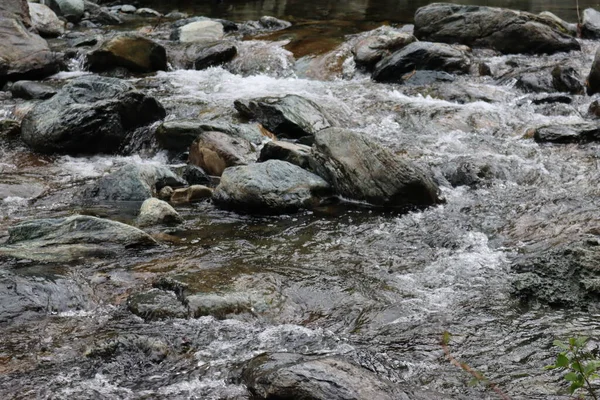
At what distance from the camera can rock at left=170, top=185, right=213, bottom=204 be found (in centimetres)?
740

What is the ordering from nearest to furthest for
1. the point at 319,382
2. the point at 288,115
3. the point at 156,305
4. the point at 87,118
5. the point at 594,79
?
the point at 319,382, the point at 156,305, the point at 87,118, the point at 288,115, the point at 594,79

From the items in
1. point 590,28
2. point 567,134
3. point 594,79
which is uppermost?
point 590,28

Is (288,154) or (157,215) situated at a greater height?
(288,154)

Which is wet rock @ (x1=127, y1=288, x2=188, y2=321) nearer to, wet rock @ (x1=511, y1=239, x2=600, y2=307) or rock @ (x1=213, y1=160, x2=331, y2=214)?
rock @ (x1=213, y1=160, x2=331, y2=214)

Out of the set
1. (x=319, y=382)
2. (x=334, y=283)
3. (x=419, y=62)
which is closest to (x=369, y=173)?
(x=334, y=283)

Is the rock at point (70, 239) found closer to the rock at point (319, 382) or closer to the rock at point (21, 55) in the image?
the rock at point (319, 382)

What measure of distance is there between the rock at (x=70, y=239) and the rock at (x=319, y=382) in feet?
7.93

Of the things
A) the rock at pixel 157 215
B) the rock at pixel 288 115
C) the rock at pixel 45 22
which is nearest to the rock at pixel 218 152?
the rock at pixel 288 115

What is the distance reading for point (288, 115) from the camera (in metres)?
9.49

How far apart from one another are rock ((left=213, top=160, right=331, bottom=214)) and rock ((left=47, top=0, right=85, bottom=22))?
1323 cm

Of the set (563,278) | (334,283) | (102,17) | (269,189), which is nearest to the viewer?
(563,278)

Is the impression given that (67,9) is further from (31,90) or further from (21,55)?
(31,90)

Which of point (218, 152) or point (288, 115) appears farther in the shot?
point (288, 115)

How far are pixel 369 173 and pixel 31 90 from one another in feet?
22.0
